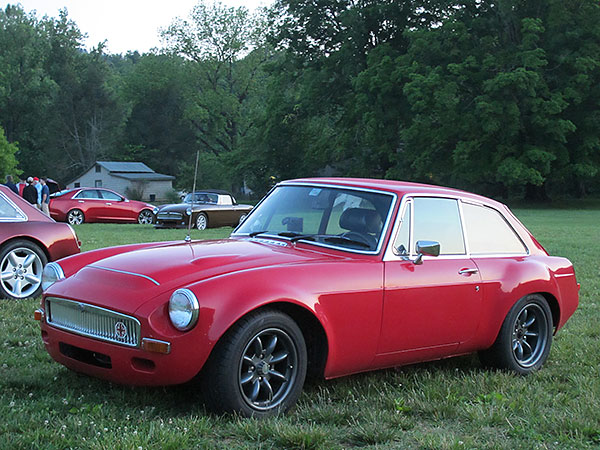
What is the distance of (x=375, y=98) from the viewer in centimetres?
5038

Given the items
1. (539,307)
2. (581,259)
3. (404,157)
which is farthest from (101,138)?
(539,307)

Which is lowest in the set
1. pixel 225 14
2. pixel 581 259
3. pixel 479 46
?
pixel 581 259

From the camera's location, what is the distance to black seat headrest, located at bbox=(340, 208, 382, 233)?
561 centimetres

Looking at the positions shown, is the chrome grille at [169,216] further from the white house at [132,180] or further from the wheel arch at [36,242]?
the white house at [132,180]

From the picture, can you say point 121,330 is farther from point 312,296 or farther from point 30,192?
point 30,192

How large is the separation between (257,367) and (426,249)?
157 cm

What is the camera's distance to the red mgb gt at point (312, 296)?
442 cm

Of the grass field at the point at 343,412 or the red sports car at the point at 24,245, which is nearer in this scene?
the grass field at the point at 343,412

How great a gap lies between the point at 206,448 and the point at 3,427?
113 centimetres

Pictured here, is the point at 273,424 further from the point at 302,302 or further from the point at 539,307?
the point at 539,307

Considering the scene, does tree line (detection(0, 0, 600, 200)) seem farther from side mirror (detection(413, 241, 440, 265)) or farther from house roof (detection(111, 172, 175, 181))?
side mirror (detection(413, 241, 440, 265))

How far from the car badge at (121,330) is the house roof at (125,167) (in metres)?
71.9

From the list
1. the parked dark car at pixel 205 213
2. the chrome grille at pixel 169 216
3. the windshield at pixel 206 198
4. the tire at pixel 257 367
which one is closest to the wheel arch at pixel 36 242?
the tire at pixel 257 367

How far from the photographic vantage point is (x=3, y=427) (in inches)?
163
